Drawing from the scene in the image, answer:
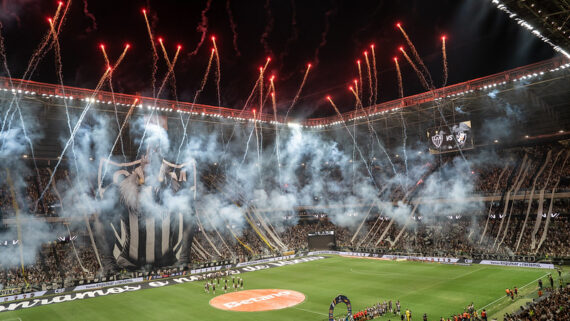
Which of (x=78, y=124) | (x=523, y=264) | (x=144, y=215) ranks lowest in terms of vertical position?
(x=523, y=264)

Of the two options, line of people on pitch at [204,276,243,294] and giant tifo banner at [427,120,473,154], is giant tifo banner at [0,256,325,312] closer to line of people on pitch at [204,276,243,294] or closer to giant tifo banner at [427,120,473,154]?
line of people on pitch at [204,276,243,294]

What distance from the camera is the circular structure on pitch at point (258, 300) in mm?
30234

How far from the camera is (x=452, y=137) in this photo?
2078 inches

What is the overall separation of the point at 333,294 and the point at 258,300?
6691 mm

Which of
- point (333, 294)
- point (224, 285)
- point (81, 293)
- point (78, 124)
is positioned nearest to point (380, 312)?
point (333, 294)

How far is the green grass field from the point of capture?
2819cm

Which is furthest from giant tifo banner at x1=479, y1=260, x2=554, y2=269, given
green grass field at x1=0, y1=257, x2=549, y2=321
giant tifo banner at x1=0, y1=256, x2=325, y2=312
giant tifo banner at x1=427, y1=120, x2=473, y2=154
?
giant tifo banner at x1=0, y1=256, x2=325, y2=312

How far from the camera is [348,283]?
124ft

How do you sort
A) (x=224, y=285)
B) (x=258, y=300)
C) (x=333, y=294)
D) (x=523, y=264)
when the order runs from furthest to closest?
1. (x=523, y=264)
2. (x=224, y=285)
3. (x=333, y=294)
4. (x=258, y=300)

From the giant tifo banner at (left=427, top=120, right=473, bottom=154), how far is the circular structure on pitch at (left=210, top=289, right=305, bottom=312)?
105ft

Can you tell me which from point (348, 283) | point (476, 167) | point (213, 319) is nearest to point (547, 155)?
point (476, 167)

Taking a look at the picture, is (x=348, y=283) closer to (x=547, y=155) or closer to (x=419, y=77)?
(x=419, y=77)

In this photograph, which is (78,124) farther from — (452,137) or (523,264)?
(523,264)

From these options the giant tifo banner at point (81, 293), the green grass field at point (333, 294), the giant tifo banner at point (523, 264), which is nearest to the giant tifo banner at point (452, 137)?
the giant tifo banner at point (523, 264)
